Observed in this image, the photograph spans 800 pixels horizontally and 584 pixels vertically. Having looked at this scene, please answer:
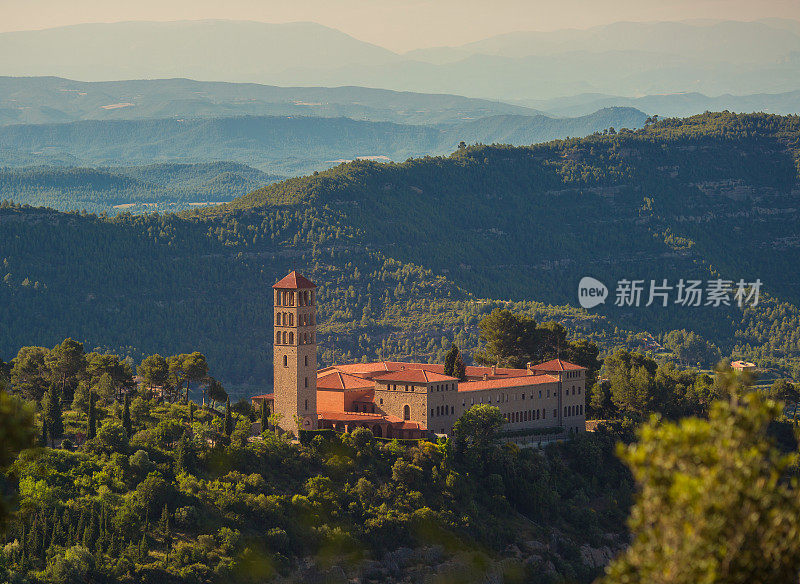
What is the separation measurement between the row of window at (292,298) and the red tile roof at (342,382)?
23.6 feet

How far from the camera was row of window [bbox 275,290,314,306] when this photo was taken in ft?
353

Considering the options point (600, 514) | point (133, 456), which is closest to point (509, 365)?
point (600, 514)

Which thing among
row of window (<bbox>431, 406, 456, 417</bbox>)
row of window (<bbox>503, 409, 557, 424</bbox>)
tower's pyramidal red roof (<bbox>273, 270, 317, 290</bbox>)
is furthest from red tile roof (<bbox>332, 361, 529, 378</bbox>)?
tower's pyramidal red roof (<bbox>273, 270, 317, 290</bbox>)

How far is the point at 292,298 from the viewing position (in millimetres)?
107688

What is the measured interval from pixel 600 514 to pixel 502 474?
929cm

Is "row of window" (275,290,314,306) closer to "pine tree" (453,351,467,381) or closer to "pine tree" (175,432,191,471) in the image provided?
"pine tree" (175,432,191,471)

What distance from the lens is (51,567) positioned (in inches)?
3356

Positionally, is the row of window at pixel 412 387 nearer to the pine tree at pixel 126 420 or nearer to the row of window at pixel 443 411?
the row of window at pixel 443 411

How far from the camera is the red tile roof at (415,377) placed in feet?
356

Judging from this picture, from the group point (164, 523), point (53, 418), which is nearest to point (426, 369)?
point (53, 418)

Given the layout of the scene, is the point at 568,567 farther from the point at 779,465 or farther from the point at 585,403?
the point at 779,465

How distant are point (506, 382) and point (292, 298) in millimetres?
17188

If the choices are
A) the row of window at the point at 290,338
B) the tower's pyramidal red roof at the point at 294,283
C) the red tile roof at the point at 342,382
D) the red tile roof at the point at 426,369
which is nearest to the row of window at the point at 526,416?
the red tile roof at the point at 426,369

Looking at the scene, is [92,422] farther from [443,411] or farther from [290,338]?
[443,411]
